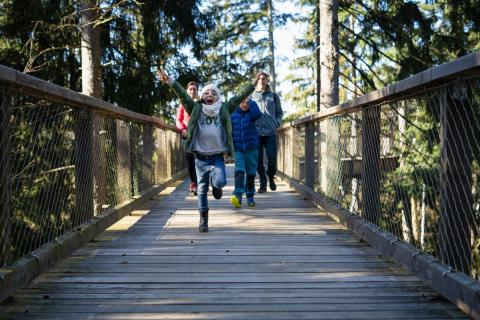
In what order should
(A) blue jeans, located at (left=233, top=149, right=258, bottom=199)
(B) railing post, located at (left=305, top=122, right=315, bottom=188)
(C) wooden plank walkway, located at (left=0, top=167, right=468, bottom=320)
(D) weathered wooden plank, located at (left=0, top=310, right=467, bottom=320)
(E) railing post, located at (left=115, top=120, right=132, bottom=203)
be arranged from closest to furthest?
1. (D) weathered wooden plank, located at (left=0, top=310, right=467, bottom=320)
2. (C) wooden plank walkway, located at (left=0, top=167, right=468, bottom=320)
3. (E) railing post, located at (left=115, top=120, right=132, bottom=203)
4. (A) blue jeans, located at (left=233, top=149, right=258, bottom=199)
5. (B) railing post, located at (left=305, top=122, right=315, bottom=188)

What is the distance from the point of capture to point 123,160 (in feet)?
23.6

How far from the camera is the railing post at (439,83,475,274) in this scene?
3.12 metres

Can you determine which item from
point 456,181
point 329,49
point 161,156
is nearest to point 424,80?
point 456,181

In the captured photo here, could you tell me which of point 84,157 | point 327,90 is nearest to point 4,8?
point 327,90

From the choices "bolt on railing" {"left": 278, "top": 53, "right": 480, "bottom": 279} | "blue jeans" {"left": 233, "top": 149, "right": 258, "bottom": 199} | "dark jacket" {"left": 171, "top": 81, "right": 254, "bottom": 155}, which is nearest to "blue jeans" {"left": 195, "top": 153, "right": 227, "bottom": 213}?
"dark jacket" {"left": 171, "top": 81, "right": 254, "bottom": 155}

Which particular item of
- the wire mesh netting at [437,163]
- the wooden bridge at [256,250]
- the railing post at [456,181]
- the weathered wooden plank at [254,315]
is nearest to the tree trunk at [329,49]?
the wire mesh netting at [437,163]

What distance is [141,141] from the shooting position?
855 centimetres

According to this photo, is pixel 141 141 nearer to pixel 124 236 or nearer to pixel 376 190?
pixel 124 236

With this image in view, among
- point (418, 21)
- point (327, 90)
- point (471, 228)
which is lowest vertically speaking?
point (471, 228)

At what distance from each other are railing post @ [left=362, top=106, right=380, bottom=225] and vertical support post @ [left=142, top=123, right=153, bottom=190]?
3.98 metres

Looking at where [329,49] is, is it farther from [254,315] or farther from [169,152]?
[254,315]

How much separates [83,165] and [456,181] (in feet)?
10.0

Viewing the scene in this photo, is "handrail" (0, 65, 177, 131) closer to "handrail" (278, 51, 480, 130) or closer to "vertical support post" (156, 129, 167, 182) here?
"handrail" (278, 51, 480, 130)

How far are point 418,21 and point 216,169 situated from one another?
27.2 ft
